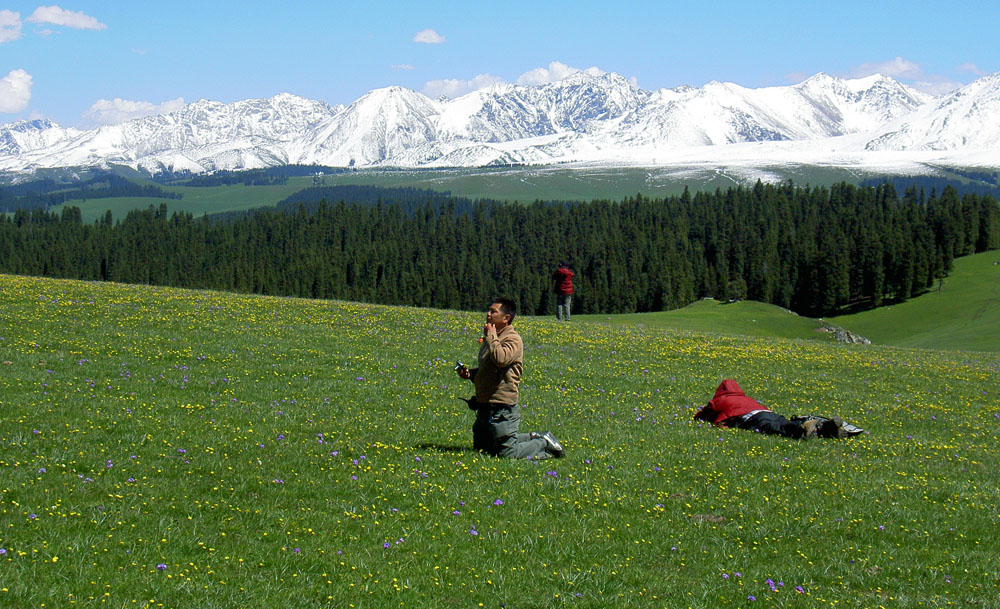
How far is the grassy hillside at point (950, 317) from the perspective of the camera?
87150 mm

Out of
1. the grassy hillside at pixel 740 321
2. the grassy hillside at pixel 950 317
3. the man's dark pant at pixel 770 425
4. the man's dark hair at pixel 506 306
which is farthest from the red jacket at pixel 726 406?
the grassy hillside at pixel 950 317

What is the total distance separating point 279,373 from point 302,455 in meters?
9.15

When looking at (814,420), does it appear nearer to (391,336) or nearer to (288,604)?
(288,604)

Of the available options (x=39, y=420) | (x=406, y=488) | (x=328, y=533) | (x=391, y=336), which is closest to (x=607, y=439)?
(x=406, y=488)

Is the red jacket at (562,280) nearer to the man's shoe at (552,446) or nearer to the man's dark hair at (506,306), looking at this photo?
the man's shoe at (552,446)

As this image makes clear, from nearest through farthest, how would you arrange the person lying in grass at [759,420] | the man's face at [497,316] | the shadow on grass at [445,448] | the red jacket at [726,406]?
the man's face at [497,316]
the shadow on grass at [445,448]
the person lying in grass at [759,420]
the red jacket at [726,406]

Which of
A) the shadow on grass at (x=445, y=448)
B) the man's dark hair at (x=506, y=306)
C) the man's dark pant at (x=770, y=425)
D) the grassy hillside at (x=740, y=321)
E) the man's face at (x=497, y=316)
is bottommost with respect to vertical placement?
the grassy hillside at (x=740, y=321)

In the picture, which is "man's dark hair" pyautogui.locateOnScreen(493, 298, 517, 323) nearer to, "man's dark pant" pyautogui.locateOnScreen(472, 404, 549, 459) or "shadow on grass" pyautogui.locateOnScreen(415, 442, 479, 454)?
"man's dark pant" pyautogui.locateOnScreen(472, 404, 549, 459)

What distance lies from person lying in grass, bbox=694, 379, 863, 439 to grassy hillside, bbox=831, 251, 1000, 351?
6393 centimetres

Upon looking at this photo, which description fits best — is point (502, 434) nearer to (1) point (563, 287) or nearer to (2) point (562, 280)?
(2) point (562, 280)

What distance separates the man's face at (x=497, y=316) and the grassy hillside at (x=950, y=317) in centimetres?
7351

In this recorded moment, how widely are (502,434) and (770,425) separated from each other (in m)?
8.56

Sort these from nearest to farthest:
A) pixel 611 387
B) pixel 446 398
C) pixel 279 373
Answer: pixel 446 398
pixel 279 373
pixel 611 387

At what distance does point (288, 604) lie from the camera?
27.4 feet
